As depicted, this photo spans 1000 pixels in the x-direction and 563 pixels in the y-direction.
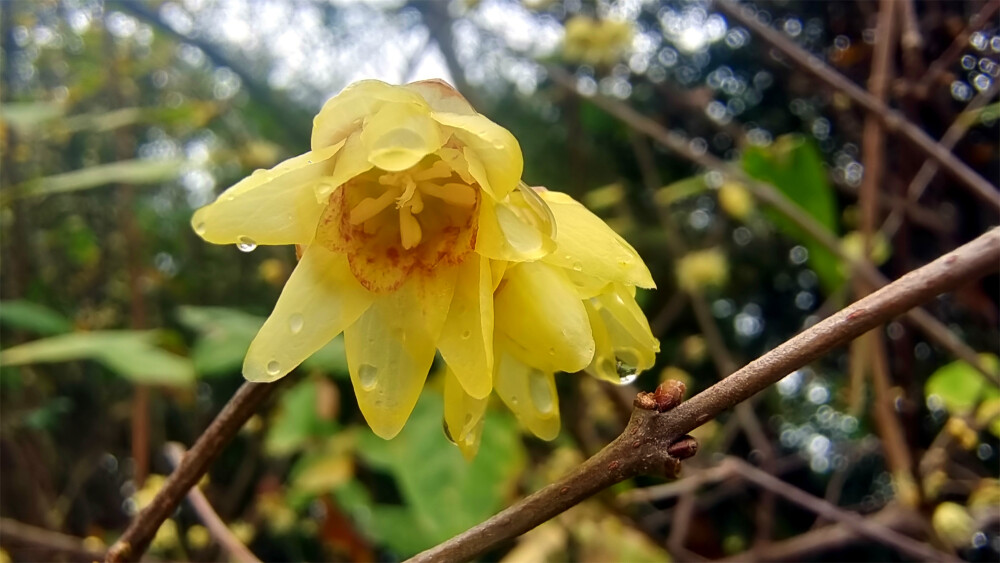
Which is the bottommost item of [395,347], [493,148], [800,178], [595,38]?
[800,178]

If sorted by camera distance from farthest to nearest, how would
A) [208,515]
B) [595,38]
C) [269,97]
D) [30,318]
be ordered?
1. [269,97]
2. [595,38]
3. [30,318]
4. [208,515]

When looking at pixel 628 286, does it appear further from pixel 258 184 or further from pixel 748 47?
pixel 748 47

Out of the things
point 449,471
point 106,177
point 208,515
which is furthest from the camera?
point 106,177

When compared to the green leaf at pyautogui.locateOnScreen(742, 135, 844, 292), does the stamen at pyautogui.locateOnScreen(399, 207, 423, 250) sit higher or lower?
higher

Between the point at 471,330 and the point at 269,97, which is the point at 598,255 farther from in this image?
the point at 269,97

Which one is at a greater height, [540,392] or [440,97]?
[440,97]

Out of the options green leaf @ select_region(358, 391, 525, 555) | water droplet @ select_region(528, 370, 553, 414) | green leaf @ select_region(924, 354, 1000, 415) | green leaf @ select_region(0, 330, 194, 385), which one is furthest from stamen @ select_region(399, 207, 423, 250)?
green leaf @ select_region(924, 354, 1000, 415)

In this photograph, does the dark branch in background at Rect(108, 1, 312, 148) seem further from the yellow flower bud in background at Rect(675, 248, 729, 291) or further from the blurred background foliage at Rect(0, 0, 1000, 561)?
the yellow flower bud in background at Rect(675, 248, 729, 291)

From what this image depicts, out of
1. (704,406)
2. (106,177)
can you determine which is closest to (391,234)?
(704,406)

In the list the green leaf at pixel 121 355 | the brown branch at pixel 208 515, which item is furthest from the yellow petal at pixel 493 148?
the green leaf at pixel 121 355
